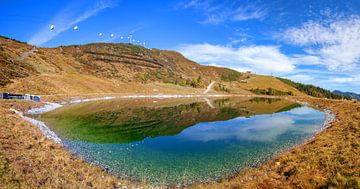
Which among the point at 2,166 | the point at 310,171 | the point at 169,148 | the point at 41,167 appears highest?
the point at 2,166

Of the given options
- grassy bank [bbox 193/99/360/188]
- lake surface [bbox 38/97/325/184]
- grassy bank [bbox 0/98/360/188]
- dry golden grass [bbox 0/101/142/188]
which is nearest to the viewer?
dry golden grass [bbox 0/101/142/188]

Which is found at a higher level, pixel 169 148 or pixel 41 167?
pixel 41 167

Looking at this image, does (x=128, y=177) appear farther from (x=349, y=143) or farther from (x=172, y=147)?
(x=349, y=143)

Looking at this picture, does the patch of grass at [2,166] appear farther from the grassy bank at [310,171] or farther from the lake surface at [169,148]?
the grassy bank at [310,171]

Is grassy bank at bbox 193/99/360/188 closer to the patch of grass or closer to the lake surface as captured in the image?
the lake surface

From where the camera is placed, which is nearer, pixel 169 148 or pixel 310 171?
pixel 310 171

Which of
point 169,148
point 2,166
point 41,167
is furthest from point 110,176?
point 169,148

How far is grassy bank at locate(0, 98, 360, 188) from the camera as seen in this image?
15.1m

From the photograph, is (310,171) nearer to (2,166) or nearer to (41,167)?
(41,167)

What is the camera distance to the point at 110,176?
65.1 feet

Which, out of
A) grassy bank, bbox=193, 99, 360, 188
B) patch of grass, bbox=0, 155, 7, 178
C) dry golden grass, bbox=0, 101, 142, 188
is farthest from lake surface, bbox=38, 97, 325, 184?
patch of grass, bbox=0, 155, 7, 178

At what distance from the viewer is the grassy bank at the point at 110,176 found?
595 inches

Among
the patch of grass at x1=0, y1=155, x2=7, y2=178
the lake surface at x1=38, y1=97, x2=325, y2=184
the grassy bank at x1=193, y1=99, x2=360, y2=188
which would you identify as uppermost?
the patch of grass at x1=0, y1=155, x2=7, y2=178

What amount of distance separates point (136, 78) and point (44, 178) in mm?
178959
